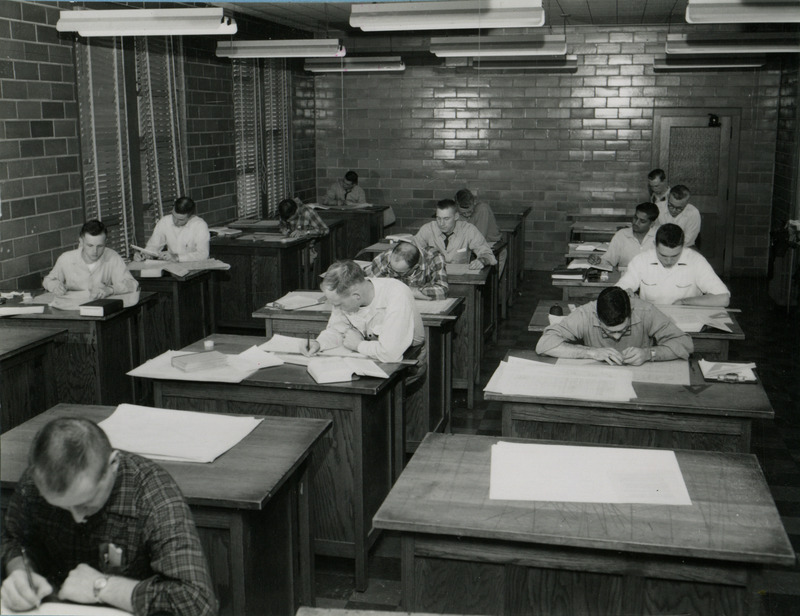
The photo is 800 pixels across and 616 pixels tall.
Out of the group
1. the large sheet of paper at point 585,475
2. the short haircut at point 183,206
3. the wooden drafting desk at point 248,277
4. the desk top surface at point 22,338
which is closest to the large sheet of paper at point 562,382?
the large sheet of paper at point 585,475

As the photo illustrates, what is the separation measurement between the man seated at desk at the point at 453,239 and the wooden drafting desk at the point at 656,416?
3490 millimetres

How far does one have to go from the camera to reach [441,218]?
702 cm

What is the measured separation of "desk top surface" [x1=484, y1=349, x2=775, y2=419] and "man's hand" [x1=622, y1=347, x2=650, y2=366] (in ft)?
0.74

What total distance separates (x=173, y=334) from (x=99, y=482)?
489cm

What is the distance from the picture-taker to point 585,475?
102 inches

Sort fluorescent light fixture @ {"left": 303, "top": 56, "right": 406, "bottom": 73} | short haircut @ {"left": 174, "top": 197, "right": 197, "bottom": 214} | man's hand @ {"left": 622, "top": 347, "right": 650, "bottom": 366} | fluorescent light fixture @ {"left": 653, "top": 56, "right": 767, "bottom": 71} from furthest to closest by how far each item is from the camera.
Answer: fluorescent light fixture @ {"left": 303, "top": 56, "right": 406, "bottom": 73} < fluorescent light fixture @ {"left": 653, "top": 56, "right": 767, "bottom": 71} < short haircut @ {"left": 174, "top": 197, "right": 197, "bottom": 214} < man's hand @ {"left": 622, "top": 347, "right": 650, "bottom": 366}

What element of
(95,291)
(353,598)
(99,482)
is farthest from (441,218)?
(99,482)

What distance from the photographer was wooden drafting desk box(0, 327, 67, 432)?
4508 millimetres

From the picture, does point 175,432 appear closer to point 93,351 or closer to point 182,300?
point 93,351

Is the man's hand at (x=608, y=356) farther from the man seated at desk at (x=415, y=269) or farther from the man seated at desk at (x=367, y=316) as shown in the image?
the man seated at desk at (x=415, y=269)

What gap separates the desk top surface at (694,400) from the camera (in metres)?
3.30

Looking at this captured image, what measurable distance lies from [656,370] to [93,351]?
3.37m

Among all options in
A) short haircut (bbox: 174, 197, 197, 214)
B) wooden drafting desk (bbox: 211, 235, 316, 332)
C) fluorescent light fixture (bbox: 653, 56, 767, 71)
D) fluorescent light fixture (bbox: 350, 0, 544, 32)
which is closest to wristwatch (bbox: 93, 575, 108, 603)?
fluorescent light fixture (bbox: 350, 0, 544, 32)

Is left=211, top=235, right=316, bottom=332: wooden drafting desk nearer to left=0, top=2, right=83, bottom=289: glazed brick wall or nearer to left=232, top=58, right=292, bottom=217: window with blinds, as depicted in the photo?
left=0, top=2, right=83, bottom=289: glazed brick wall
